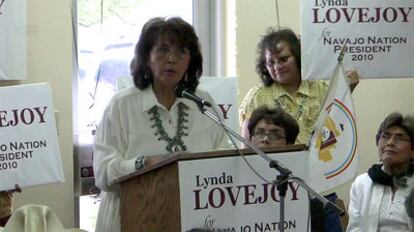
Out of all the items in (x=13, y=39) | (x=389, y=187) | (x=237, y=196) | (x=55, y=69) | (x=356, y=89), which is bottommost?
(x=389, y=187)

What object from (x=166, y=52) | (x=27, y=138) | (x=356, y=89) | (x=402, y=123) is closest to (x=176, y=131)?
(x=166, y=52)

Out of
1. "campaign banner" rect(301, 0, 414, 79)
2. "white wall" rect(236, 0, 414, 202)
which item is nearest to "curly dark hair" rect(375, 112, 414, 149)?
"campaign banner" rect(301, 0, 414, 79)

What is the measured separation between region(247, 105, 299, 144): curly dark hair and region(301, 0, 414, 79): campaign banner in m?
0.35

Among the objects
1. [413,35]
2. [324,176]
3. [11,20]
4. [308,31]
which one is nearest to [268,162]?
[324,176]

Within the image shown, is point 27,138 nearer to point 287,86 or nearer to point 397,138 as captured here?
point 287,86

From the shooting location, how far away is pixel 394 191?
132 inches

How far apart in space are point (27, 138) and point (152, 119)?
102 cm

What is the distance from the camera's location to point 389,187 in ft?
11.1

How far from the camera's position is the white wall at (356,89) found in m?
4.04

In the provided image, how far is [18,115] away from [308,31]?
1336 millimetres

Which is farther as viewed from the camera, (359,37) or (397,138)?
(397,138)

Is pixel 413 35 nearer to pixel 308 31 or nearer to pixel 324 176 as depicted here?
pixel 308 31

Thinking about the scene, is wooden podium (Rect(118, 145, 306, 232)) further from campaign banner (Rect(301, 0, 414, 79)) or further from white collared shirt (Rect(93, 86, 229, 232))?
campaign banner (Rect(301, 0, 414, 79))

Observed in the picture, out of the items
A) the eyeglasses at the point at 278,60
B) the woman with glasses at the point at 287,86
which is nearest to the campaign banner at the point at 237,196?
the woman with glasses at the point at 287,86
